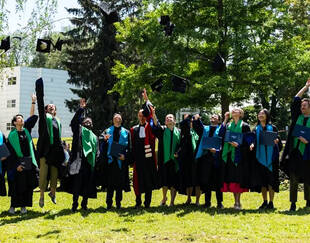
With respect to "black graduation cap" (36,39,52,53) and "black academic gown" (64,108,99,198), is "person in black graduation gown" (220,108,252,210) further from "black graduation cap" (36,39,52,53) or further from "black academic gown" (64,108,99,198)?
"black graduation cap" (36,39,52,53)

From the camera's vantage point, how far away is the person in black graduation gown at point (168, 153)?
8.54 meters

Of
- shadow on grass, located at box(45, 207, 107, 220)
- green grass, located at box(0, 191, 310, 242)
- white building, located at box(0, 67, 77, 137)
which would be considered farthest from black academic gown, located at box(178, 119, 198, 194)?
white building, located at box(0, 67, 77, 137)

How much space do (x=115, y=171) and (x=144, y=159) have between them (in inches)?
23.1

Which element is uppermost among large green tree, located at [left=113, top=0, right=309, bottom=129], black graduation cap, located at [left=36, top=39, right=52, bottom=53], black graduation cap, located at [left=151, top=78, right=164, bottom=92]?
large green tree, located at [left=113, top=0, right=309, bottom=129]

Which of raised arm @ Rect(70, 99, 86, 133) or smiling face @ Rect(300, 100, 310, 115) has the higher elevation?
smiling face @ Rect(300, 100, 310, 115)

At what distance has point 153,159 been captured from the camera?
851 centimetres

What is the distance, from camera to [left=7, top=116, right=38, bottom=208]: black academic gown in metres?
7.96

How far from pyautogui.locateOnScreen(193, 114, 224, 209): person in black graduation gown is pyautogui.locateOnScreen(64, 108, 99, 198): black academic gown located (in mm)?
1995

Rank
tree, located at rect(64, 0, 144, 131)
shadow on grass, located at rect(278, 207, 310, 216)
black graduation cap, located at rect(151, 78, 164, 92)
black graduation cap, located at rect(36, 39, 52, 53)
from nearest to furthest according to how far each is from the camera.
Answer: shadow on grass, located at rect(278, 207, 310, 216) < black graduation cap, located at rect(36, 39, 52, 53) < black graduation cap, located at rect(151, 78, 164, 92) < tree, located at rect(64, 0, 144, 131)

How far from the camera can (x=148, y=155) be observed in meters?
8.41

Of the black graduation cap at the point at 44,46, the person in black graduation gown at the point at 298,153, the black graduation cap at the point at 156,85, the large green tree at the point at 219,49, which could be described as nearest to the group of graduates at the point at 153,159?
the person in black graduation gown at the point at 298,153

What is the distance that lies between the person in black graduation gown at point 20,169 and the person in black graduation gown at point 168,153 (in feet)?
7.64

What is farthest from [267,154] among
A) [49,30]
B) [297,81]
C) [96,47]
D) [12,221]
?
[96,47]

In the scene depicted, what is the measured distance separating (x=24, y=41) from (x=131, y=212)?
12.6 m
